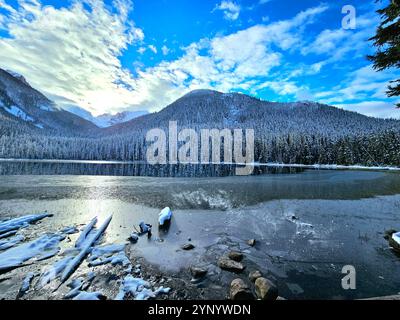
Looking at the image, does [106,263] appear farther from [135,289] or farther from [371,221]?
[371,221]

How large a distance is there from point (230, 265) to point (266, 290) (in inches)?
97.9

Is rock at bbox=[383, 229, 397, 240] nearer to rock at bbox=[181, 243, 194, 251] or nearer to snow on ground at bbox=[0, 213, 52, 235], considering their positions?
rock at bbox=[181, 243, 194, 251]

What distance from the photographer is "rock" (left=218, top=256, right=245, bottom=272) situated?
10.4 meters

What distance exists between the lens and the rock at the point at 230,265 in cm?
1036

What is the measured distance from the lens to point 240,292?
8328 millimetres

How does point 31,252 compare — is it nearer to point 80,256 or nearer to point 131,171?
point 80,256

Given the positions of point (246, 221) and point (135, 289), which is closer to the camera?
point (135, 289)

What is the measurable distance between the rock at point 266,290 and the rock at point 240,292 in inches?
16.2

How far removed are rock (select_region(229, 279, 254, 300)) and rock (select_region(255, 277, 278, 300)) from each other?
0.41 metres

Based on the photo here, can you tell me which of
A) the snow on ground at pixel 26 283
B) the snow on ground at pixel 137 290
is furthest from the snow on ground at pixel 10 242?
the snow on ground at pixel 137 290

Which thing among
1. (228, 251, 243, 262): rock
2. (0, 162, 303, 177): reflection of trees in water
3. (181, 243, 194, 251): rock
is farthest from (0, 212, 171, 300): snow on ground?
(0, 162, 303, 177): reflection of trees in water
